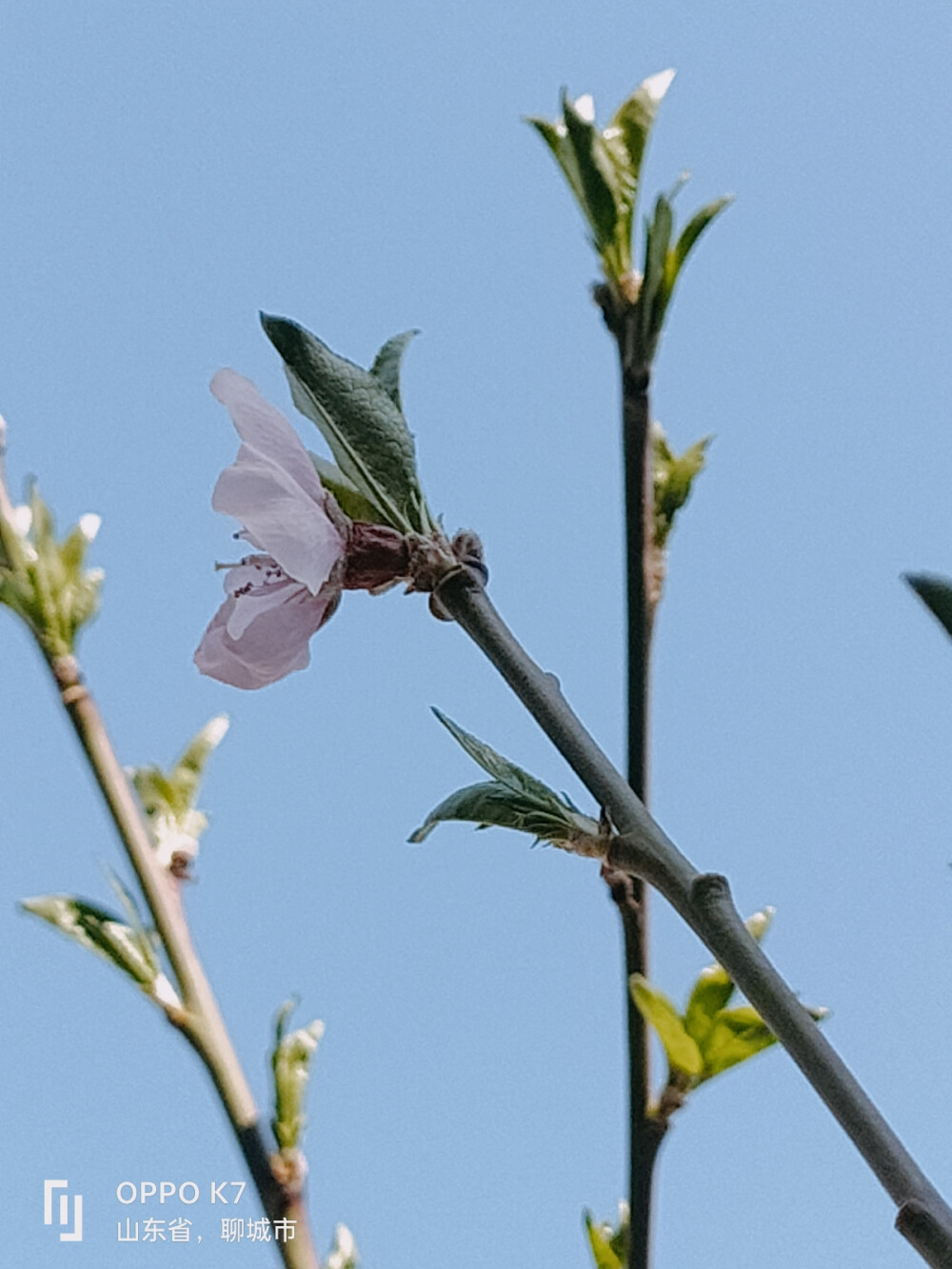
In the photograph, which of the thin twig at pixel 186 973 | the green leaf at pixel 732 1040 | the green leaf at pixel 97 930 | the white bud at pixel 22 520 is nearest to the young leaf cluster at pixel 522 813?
the green leaf at pixel 732 1040

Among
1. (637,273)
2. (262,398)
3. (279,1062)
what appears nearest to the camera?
(262,398)

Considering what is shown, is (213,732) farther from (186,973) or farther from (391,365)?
(391,365)

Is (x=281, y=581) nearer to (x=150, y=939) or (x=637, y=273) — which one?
(x=637, y=273)

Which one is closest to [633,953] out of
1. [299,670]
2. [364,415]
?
[299,670]

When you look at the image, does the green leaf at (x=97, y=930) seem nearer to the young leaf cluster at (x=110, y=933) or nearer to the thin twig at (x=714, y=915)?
the young leaf cluster at (x=110, y=933)

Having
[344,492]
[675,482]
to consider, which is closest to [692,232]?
[675,482]

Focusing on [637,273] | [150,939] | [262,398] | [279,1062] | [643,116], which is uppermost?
[643,116]
